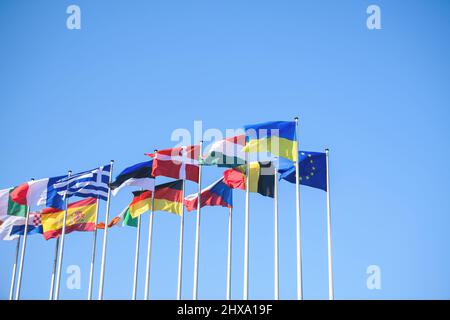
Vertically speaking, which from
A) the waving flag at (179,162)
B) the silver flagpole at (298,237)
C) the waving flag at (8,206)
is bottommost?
the silver flagpole at (298,237)

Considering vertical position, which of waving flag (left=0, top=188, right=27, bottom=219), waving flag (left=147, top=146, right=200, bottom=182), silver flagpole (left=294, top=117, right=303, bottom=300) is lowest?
silver flagpole (left=294, top=117, right=303, bottom=300)

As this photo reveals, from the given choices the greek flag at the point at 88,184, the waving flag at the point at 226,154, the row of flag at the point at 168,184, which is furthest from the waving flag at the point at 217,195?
the greek flag at the point at 88,184

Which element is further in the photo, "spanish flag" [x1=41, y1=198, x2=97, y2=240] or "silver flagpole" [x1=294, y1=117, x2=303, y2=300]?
"spanish flag" [x1=41, y1=198, x2=97, y2=240]

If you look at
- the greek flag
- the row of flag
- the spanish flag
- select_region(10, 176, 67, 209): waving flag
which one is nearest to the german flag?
the row of flag

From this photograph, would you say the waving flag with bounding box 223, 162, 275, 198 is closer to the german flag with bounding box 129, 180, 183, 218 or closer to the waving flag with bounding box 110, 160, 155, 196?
the german flag with bounding box 129, 180, 183, 218

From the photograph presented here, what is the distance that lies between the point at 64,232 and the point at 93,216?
2.39 meters

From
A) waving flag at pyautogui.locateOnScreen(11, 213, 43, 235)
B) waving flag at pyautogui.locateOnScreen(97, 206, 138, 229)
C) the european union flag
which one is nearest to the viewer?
the european union flag

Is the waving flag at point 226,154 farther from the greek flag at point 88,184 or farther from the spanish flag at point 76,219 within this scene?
the spanish flag at point 76,219

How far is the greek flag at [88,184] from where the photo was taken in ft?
154

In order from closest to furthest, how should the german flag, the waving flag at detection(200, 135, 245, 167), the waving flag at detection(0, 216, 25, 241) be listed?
the waving flag at detection(200, 135, 245, 167), the german flag, the waving flag at detection(0, 216, 25, 241)

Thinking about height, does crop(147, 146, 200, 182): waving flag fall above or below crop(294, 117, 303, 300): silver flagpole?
above

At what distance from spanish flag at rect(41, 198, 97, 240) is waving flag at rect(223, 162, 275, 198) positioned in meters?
11.7

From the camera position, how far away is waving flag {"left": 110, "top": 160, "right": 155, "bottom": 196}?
4462 cm
